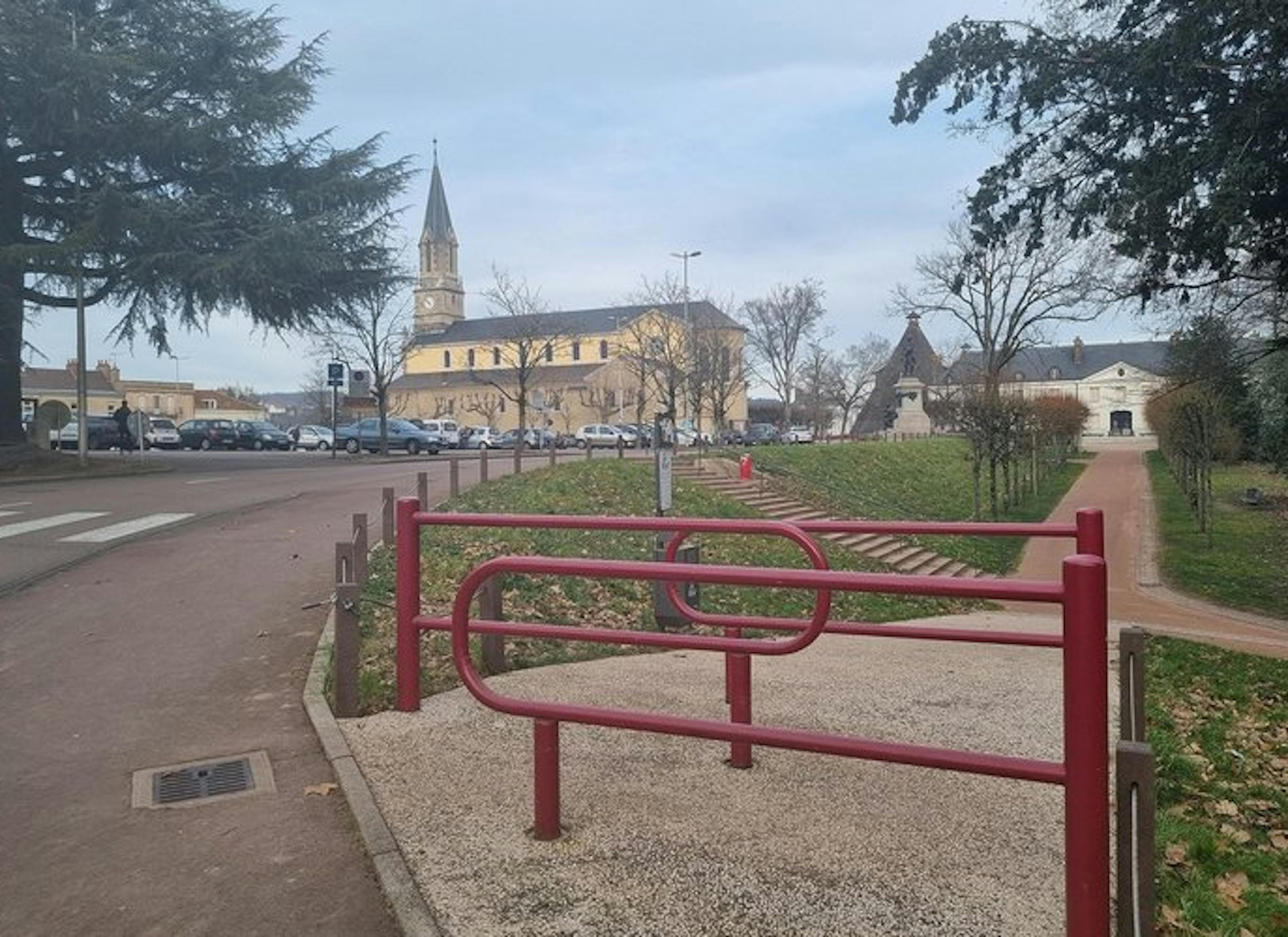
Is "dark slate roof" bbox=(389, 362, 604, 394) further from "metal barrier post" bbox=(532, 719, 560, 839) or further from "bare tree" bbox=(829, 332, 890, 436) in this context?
"metal barrier post" bbox=(532, 719, 560, 839)

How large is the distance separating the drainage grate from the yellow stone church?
92.7 feet

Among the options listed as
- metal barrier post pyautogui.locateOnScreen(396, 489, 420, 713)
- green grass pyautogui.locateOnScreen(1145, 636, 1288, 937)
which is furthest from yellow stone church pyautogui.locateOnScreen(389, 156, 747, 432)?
metal barrier post pyautogui.locateOnScreen(396, 489, 420, 713)

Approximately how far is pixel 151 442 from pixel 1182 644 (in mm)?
49518

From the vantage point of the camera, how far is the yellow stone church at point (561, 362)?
50.0 meters

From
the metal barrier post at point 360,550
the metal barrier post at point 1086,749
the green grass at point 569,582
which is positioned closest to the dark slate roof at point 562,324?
the green grass at point 569,582

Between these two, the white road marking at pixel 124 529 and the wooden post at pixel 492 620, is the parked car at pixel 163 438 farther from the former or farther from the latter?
the wooden post at pixel 492 620

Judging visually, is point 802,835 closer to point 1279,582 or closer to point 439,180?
point 1279,582

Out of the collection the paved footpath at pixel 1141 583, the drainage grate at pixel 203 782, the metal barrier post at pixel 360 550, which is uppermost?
the metal barrier post at pixel 360 550

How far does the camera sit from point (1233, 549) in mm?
21812

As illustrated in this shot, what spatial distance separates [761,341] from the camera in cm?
6291

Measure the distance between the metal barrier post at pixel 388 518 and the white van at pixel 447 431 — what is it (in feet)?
114

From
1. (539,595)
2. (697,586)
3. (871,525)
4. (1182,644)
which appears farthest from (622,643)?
(1182,644)

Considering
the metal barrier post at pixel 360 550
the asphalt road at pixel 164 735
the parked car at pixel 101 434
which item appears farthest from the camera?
the parked car at pixel 101 434

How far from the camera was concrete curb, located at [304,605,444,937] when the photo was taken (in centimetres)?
339
